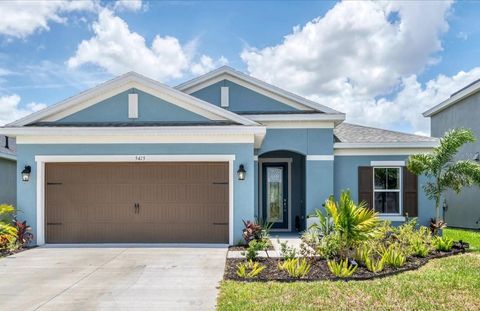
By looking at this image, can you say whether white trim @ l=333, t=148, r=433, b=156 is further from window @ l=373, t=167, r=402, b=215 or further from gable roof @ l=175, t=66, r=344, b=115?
gable roof @ l=175, t=66, r=344, b=115

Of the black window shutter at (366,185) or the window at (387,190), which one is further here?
the window at (387,190)

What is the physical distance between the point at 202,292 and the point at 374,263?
3.81m

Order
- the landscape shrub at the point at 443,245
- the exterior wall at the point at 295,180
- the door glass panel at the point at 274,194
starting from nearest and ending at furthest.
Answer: the landscape shrub at the point at 443,245 < the exterior wall at the point at 295,180 < the door glass panel at the point at 274,194

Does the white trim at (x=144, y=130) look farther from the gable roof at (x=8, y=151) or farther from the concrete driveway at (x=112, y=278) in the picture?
the gable roof at (x=8, y=151)

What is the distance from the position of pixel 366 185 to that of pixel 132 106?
8.63m

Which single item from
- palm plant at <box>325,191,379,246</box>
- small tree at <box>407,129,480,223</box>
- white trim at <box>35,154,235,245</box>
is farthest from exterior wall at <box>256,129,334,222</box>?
palm plant at <box>325,191,379,246</box>

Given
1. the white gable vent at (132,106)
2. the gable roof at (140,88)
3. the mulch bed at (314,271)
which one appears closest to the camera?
the mulch bed at (314,271)

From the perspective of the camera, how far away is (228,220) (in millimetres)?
11477

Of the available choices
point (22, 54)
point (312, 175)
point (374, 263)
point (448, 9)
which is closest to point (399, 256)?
point (374, 263)

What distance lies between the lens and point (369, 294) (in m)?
6.57

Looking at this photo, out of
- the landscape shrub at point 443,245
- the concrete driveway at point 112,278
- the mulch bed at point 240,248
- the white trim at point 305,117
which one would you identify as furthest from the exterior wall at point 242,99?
the landscape shrub at point 443,245

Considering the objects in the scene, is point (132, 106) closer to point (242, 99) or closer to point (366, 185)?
point (242, 99)

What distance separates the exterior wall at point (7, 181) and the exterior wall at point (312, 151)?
1212cm

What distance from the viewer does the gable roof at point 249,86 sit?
46.8ft
